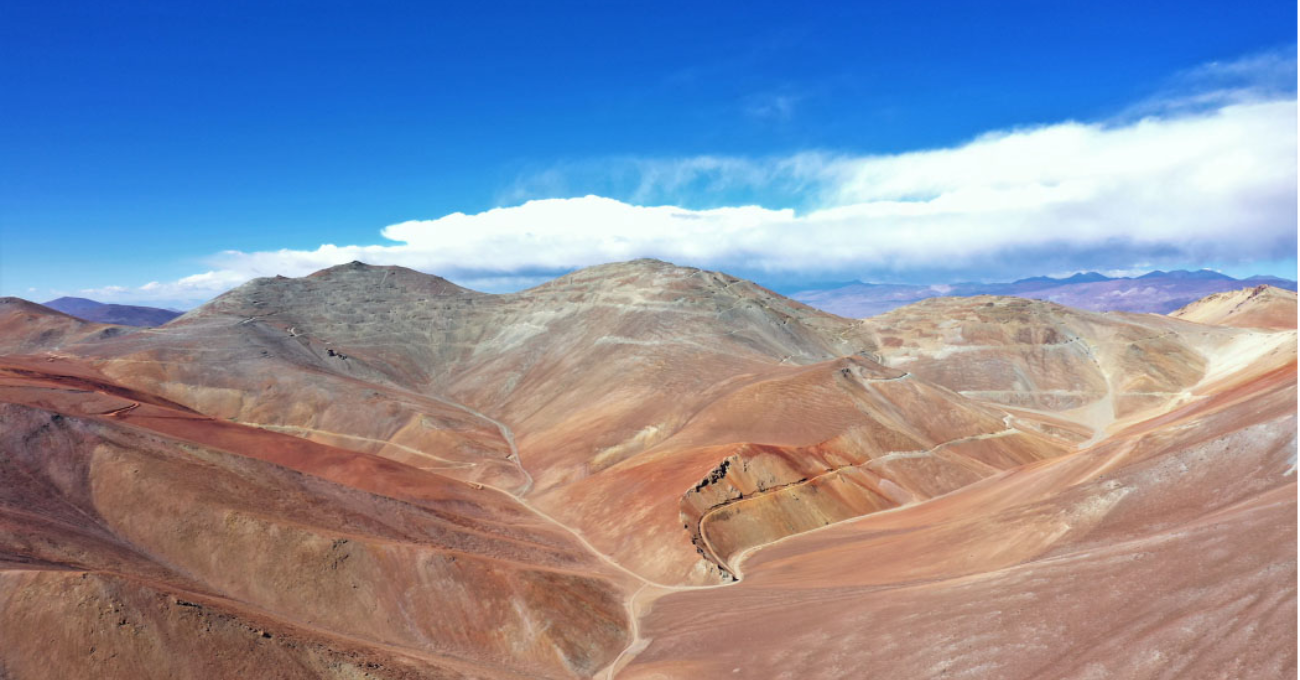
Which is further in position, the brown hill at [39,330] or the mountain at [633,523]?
the brown hill at [39,330]

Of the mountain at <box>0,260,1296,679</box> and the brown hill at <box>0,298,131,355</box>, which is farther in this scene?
the brown hill at <box>0,298,131,355</box>

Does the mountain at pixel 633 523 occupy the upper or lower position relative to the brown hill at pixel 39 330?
lower

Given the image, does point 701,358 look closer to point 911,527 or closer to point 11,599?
point 911,527

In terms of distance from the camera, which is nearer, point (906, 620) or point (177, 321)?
point (906, 620)

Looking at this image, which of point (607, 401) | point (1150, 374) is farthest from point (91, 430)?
point (1150, 374)

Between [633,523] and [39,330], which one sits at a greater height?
[39,330]

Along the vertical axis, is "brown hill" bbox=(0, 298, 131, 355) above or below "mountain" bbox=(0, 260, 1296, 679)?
above

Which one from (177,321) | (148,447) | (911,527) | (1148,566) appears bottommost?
(911,527)

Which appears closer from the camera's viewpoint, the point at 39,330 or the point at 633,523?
the point at 633,523
